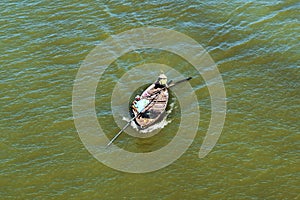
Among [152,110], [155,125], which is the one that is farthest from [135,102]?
[155,125]

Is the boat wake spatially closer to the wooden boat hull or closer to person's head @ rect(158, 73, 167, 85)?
the wooden boat hull

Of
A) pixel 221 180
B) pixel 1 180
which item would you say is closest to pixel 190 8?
pixel 221 180

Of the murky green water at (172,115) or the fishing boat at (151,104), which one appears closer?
the murky green water at (172,115)

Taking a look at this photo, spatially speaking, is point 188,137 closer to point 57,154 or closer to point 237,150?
point 237,150

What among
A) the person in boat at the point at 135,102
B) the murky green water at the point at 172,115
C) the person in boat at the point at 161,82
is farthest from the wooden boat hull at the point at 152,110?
the murky green water at the point at 172,115

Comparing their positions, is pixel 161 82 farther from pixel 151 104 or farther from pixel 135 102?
pixel 135 102

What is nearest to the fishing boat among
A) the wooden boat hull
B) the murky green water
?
the wooden boat hull

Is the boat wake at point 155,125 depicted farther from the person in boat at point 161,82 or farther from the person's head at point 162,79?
the person's head at point 162,79
